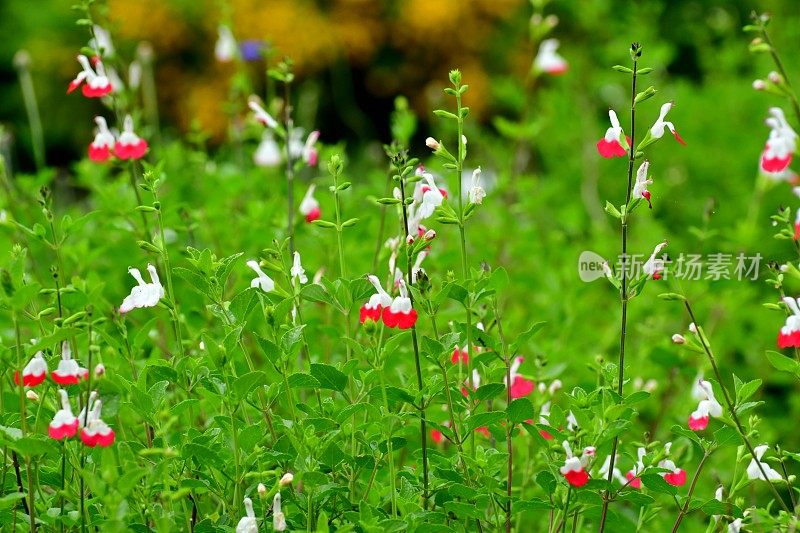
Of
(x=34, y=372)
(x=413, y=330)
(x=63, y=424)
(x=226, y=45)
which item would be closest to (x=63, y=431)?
(x=63, y=424)

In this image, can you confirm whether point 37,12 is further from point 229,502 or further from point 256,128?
point 229,502

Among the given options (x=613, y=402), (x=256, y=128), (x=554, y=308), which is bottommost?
(x=554, y=308)

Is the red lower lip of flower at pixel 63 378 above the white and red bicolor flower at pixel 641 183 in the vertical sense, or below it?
below

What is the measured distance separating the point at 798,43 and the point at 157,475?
596cm

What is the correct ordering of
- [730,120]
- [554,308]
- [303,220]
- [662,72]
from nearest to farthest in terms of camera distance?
[303,220]
[554,308]
[730,120]
[662,72]

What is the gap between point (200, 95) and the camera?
1093 centimetres

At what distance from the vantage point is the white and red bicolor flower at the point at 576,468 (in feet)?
5.31

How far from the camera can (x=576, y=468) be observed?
1620mm

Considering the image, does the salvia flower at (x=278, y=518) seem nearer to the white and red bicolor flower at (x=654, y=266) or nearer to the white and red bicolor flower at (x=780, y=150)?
the white and red bicolor flower at (x=654, y=266)

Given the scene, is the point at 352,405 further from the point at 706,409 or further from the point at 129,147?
the point at 129,147

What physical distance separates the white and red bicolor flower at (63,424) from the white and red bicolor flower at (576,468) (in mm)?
750

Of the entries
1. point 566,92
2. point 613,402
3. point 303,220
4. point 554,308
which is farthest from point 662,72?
point 613,402

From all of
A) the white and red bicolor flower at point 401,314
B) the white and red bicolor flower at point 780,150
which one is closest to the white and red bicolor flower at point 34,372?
the white and red bicolor flower at point 401,314

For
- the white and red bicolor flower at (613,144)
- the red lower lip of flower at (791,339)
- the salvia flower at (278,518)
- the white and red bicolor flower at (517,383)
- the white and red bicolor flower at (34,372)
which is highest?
the white and red bicolor flower at (613,144)
